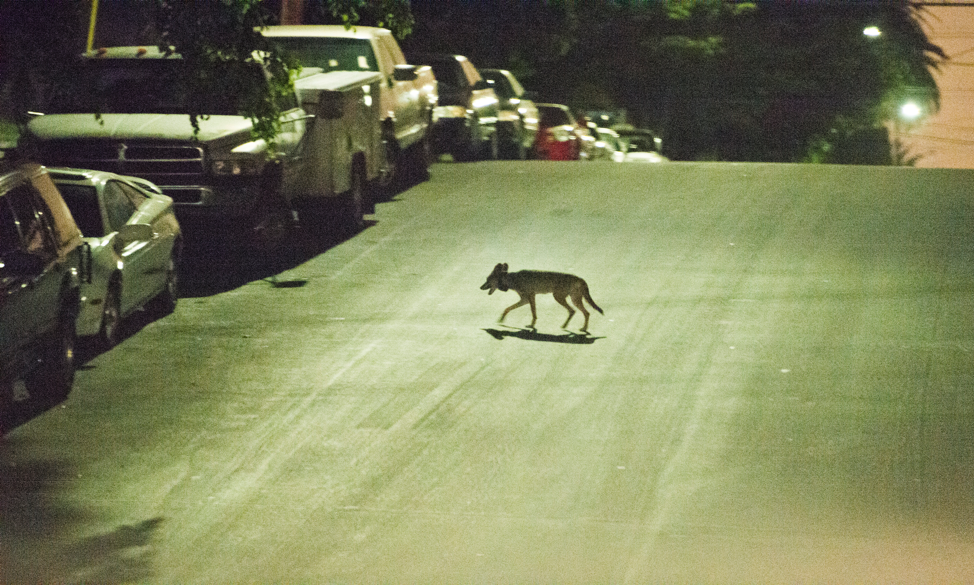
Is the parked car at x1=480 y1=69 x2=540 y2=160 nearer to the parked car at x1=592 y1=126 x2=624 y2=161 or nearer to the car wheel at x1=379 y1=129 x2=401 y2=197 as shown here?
the parked car at x1=592 y1=126 x2=624 y2=161

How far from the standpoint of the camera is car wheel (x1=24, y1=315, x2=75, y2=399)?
32.5ft

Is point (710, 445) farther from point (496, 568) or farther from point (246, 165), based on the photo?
point (246, 165)

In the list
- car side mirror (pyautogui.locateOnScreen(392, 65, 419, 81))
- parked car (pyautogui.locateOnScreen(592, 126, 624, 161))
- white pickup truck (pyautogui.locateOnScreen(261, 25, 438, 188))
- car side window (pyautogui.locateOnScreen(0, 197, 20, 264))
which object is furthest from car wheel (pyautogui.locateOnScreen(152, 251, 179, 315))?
parked car (pyautogui.locateOnScreen(592, 126, 624, 161))

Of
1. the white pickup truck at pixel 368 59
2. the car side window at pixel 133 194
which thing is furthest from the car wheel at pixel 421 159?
the car side window at pixel 133 194

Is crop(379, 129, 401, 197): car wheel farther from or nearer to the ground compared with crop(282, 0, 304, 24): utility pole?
nearer to the ground

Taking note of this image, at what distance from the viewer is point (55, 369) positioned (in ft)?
32.8

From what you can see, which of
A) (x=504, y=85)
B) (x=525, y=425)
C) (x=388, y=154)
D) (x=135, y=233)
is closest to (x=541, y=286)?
(x=525, y=425)

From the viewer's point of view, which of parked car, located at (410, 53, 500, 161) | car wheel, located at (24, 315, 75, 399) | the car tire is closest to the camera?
car wheel, located at (24, 315, 75, 399)

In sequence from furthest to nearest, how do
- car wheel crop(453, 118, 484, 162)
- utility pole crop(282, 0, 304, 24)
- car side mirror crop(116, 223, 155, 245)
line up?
utility pole crop(282, 0, 304, 24) → car wheel crop(453, 118, 484, 162) → car side mirror crop(116, 223, 155, 245)

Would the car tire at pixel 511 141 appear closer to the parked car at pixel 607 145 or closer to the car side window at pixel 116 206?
the parked car at pixel 607 145

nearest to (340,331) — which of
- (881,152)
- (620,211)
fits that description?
(620,211)

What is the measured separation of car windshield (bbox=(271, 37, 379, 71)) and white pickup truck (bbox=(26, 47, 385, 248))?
5.64 ft

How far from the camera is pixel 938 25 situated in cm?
5353

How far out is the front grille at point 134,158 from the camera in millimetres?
14688
